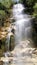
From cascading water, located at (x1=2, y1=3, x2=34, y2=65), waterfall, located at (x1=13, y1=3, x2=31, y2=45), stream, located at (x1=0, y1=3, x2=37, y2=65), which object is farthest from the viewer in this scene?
waterfall, located at (x1=13, y1=3, x2=31, y2=45)

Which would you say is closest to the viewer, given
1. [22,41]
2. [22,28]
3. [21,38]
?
[22,41]

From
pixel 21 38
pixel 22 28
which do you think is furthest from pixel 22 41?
pixel 22 28

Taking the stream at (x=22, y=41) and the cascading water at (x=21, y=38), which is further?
the cascading water at (x=21, y=38)

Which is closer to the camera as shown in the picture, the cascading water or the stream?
the stream

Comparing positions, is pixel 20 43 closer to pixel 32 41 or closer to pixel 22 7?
pixel 32 41

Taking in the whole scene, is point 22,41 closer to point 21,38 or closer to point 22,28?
point 21,38

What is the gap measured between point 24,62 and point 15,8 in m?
5.97

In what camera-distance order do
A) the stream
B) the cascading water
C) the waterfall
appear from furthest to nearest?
the waterfall < the cascading water < the stream

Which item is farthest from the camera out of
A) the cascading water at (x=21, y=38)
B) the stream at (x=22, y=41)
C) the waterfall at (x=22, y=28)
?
the waterfall at (x=22, y=28)

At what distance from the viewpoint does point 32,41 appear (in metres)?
9.81

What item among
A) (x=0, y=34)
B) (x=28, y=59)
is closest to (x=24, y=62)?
(x=28, y=59)

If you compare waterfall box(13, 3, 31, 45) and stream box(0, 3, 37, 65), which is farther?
waterfall box(13, 3, 31, 45)

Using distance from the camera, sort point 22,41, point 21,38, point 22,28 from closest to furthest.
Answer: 1. point 22,41
2. point 21,38
3. point 22,28

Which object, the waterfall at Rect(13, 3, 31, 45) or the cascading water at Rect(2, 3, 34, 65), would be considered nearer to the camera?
the cascading water at Rect(2, 3, 34, 65)
